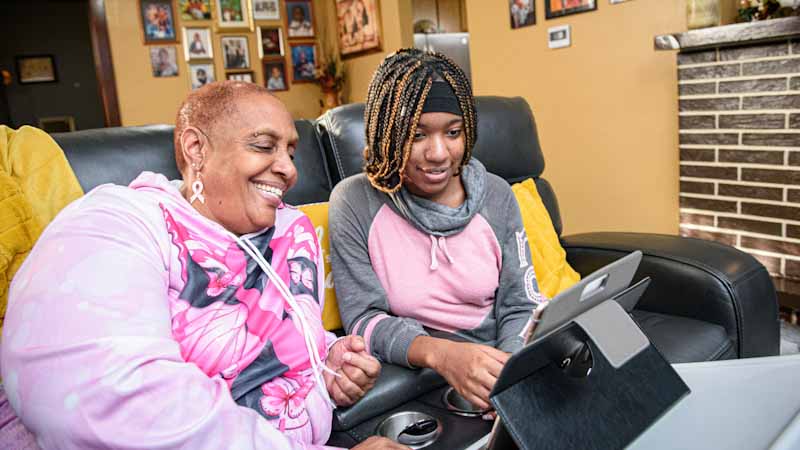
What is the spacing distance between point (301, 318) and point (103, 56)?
4319 millimetres

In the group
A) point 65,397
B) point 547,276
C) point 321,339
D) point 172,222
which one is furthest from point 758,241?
point 65,397

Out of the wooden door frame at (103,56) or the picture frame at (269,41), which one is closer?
the wooden door frame at (103,56)

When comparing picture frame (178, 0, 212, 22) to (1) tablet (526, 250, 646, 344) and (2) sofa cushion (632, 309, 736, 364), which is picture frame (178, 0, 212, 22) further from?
(1) tablet (526, 250, 646, 344)

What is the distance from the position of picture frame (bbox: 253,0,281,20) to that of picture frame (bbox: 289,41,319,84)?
0.89ft

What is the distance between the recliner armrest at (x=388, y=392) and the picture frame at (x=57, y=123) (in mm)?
6057

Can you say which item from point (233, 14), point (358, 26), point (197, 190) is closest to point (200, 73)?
point (233, 14)

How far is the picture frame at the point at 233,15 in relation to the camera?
4871 mm

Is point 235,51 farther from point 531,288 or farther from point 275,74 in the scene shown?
point 531,288

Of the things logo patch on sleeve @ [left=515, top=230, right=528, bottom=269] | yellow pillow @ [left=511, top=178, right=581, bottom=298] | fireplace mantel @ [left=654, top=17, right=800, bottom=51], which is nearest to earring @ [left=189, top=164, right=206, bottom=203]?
logo patch on sleeve @ [left=515, top=230, right=528, bottom=269]

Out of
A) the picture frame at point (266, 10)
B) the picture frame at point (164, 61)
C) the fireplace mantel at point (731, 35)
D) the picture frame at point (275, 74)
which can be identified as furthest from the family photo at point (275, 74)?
the fireplace mantel at point (731, 35)

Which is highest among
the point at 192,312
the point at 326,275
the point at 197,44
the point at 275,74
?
the point at 197,44

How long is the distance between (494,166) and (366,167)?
717 millimetres

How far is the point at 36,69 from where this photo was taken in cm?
613

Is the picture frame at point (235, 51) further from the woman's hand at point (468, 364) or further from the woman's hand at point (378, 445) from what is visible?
the woman's hand at point (378, 445)
